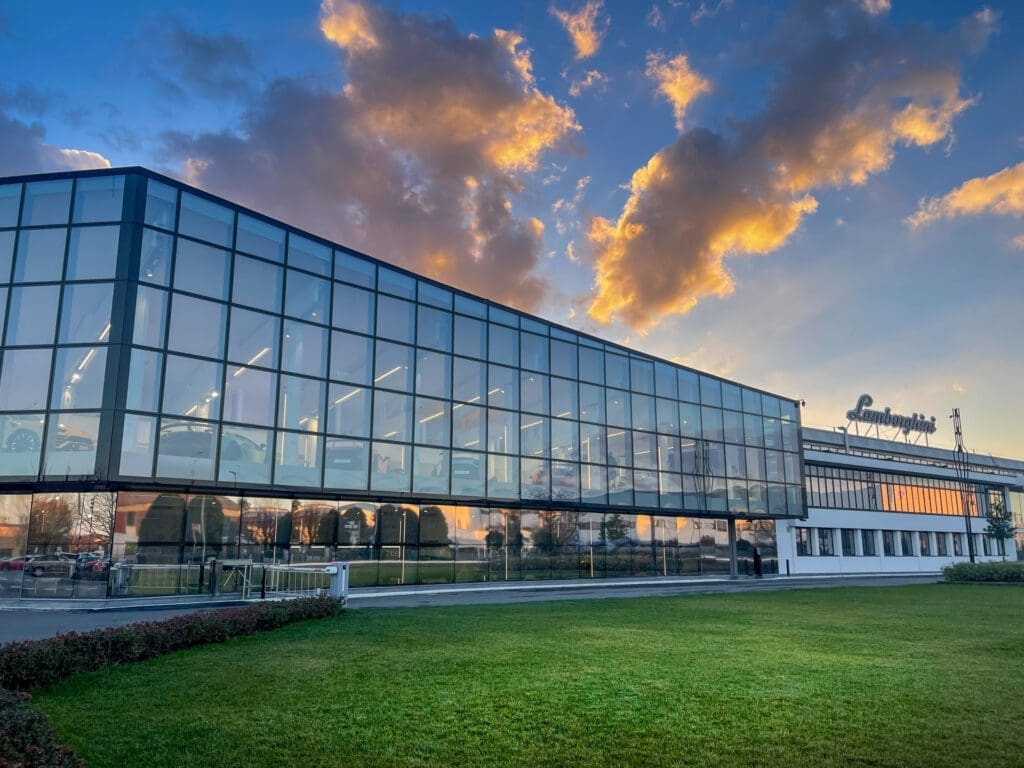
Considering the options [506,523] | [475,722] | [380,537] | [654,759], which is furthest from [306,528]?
[654,759]

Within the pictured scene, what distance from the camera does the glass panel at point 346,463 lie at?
28828 millimetres

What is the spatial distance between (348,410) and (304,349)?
303cm

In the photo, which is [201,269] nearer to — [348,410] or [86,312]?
[86,312]

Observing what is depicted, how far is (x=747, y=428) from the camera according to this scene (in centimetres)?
4769

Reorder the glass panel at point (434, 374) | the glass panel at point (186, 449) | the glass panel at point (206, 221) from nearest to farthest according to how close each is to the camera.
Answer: the glass panel at point (186, 449) < the glass panel at point (206, 221) < the glass panel at point (434, 374)

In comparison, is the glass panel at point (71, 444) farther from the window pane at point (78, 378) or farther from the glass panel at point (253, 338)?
the glass panel at point (253, 338)

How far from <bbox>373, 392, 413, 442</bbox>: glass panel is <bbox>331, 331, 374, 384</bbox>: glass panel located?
113cm

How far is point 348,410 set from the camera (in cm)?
2983

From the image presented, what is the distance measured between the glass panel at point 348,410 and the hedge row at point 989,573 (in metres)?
32.8

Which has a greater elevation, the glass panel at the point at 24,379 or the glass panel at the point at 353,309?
the glass panel at the point at 353,309

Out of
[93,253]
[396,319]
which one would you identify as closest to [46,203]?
[93,253]

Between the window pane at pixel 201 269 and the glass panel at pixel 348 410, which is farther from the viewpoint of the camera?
the glass panel at pixel 348 410

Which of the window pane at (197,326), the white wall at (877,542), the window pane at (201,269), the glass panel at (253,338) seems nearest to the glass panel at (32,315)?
the window pane at (197,326)

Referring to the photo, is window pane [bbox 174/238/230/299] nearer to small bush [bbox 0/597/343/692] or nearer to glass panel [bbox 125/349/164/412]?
glass panel [bbox 125/349/164/412]
